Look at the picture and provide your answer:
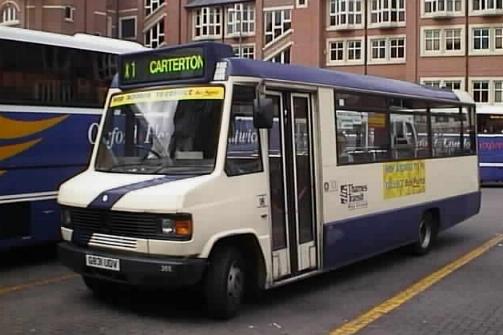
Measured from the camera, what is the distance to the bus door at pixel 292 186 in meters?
8.32

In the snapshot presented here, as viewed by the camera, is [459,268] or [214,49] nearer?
[214,49]

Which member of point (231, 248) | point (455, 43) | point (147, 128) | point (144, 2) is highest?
point (144, 2)

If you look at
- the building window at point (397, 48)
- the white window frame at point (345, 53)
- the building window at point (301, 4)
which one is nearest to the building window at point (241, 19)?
the building window at point (301, 4)

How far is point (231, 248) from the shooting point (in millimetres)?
7785

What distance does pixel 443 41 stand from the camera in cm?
5853

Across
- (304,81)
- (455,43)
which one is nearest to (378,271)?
(304,81)

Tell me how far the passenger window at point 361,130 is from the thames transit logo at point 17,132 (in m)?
4.25

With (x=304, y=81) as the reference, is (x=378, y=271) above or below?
below

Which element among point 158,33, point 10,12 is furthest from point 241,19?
point 10,12

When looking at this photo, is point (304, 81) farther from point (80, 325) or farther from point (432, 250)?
point (432, 250)

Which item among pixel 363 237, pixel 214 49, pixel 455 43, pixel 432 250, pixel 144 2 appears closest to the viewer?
pixel 214 49

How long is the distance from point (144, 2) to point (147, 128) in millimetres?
74765

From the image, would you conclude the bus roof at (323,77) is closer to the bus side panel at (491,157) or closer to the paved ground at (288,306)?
the paved ground at (288,306)

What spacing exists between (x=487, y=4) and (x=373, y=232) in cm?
5158
